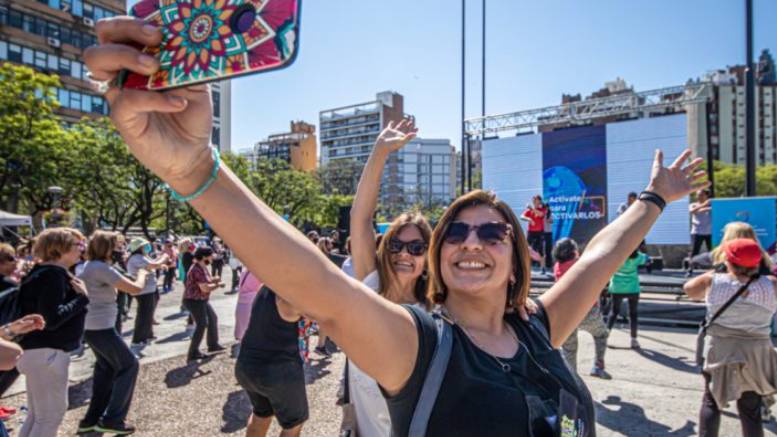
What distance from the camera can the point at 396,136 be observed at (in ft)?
8.95

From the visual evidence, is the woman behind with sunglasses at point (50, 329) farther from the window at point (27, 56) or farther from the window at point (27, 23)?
the window at point (27, 23)

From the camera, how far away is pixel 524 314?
176 cm

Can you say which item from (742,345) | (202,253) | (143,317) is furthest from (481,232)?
(143,317)

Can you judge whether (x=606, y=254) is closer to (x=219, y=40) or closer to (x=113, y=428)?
(x=219, y=40)

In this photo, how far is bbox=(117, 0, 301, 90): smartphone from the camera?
0.87 metres

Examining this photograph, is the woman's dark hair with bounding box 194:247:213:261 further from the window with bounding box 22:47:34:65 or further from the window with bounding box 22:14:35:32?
the window with bounding box 22:14:35:32

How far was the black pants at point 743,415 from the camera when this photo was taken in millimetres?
3529

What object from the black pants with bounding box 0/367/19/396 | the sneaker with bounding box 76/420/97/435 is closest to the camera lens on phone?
A: the black pants with bounding box 0/367/19/396

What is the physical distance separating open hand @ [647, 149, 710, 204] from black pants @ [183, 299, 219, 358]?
6847 mm

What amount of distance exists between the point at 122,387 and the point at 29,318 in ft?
5.86

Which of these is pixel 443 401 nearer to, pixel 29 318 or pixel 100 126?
pixel 29 318

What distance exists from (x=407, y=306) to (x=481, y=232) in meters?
0.48

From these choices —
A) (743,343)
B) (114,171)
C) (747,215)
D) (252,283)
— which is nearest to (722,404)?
(743,343)

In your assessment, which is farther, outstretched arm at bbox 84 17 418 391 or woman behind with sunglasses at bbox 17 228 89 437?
woman behind with sunglasses at bbox 17 228 89 437
